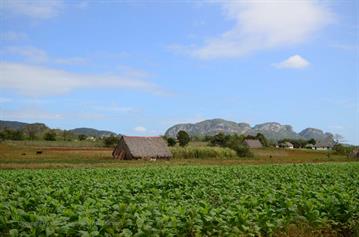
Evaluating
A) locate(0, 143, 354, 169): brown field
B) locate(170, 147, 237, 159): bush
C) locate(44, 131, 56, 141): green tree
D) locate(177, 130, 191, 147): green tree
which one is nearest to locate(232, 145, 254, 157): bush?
locate(170, 147, 237, 159): bush

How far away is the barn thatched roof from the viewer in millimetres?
66938

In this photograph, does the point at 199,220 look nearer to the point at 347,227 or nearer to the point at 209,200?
the point at 347,227

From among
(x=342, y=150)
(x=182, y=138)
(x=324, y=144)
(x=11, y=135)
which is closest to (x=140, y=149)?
(x=182, y=138)

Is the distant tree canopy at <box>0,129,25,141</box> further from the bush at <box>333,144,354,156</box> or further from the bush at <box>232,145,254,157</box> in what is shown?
the bush at <box>333,144,354,156</box>

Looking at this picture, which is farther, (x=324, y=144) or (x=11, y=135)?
(x=324, y=144)

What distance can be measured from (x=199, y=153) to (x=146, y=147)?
896 cm

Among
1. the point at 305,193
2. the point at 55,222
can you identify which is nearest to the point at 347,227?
the point at 305,193

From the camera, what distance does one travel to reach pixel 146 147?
225ft

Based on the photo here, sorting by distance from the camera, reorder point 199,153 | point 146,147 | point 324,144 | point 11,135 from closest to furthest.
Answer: point 146,147, point 199,153, point 11,135, point 324,144

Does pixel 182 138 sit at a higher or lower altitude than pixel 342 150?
higher

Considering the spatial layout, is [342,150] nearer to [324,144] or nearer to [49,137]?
[49,137]

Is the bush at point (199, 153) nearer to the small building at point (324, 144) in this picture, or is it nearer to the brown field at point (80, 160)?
the brown field at point (80, 160)

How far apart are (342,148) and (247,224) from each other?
96524 millimetres

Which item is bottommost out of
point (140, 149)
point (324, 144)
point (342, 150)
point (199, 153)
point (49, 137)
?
point (199, 153)
